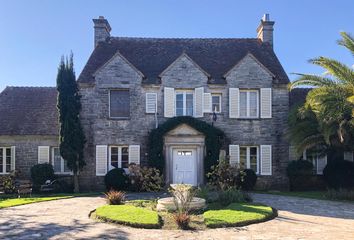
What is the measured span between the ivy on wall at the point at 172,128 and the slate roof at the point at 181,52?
8.84 ft

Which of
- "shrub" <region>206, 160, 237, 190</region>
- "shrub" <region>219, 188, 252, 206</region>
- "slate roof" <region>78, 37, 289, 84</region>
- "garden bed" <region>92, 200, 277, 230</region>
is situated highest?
"slate roof" <region>78, 37, 289, 84</region>

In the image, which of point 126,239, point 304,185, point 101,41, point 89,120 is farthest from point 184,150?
point 126,239

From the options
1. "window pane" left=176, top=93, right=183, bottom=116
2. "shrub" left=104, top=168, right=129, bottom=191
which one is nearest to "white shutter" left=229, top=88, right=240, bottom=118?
"window pane" left=176, top=93, right=183, bottom=116

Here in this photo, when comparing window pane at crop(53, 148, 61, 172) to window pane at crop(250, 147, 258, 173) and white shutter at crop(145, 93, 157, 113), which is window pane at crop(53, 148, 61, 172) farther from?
window pane at crop(250, 147, 258, 173)

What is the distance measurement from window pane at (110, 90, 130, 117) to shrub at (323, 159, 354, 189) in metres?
11.1

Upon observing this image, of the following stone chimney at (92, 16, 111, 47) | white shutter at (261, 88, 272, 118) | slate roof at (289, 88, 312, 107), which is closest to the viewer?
white shutter at (261, 88, 272, 118)

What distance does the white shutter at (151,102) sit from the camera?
72.1 ft

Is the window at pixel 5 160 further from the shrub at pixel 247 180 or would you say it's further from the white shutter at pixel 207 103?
the shrub at pixel 247 180

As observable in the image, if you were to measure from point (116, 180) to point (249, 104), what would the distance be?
27.8 feet

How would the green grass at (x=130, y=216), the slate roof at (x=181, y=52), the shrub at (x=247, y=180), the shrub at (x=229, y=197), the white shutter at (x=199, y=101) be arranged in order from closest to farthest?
the green grass at (x=130, y=216), the shrub at (x=229, y=197), the shrub at (x=247, y=180), the white shutter at (x=199, y=101), the slate roof at (x=181, y=52)

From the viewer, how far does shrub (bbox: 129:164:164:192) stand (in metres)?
19.8

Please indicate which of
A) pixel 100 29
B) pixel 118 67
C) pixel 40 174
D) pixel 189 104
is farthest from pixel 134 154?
pixel 100 29

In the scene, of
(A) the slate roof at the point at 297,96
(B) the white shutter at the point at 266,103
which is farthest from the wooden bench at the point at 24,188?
(A) the slate roof at the point at 297,96

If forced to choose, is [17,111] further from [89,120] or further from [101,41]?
[101,41]
